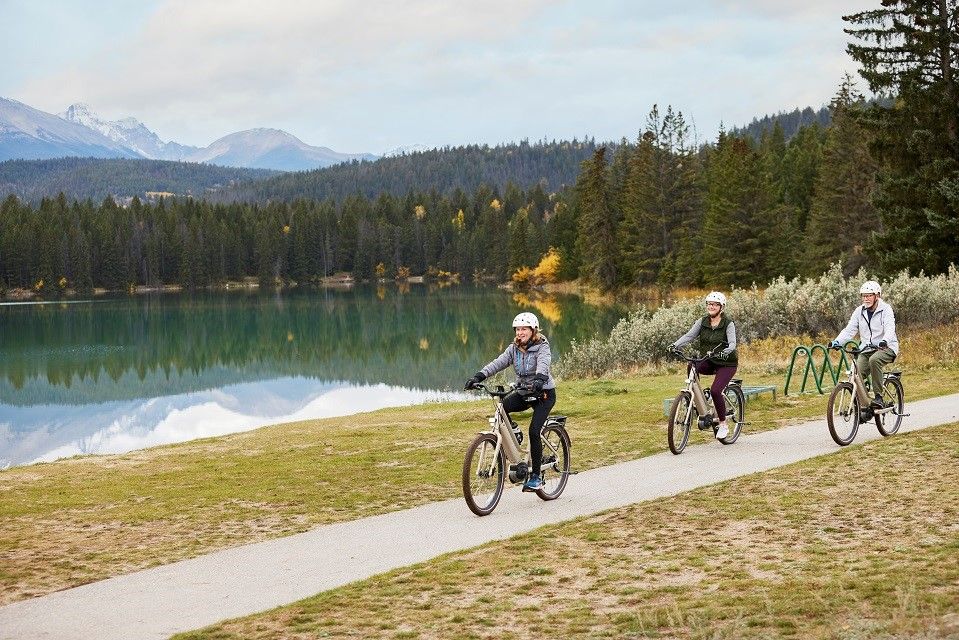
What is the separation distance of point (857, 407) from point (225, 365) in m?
37.2

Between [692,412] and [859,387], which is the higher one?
[859,387]

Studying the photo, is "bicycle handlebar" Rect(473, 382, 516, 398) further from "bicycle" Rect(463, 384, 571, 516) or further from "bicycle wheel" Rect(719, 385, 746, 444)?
"bicycle wheel" Rect(719, 385, 746, 444)

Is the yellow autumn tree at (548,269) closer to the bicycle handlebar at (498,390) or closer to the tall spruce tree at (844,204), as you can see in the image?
the tall spruce tree at (844,204)

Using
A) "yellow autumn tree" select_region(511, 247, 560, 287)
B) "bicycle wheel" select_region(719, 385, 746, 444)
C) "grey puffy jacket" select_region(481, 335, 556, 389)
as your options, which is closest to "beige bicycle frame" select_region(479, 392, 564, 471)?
"grey puffy jacket" select_region(481, 335, 556, 389)

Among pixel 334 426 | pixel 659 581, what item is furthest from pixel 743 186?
pixel 659 581

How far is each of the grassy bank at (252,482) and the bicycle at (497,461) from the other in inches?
50.3

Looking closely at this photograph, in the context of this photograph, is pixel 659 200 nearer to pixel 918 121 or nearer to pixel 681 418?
pixel 918 121

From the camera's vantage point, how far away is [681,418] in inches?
539

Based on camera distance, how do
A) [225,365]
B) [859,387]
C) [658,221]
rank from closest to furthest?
[859,387] → [225,365] → [658,221]

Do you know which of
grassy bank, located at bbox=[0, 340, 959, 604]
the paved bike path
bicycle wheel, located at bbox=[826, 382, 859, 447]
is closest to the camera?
the paved bike path

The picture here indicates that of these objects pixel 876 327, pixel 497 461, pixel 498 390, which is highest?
pixel 876 327

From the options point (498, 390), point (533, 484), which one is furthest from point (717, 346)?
point (498, 390)

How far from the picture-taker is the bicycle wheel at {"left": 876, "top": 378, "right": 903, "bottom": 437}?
14.4 meters

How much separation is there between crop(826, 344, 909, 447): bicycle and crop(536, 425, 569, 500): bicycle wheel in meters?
4.15
